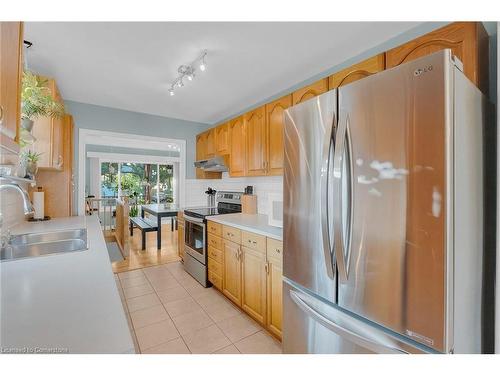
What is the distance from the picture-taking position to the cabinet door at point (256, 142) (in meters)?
2.56

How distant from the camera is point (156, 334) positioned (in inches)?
76.1

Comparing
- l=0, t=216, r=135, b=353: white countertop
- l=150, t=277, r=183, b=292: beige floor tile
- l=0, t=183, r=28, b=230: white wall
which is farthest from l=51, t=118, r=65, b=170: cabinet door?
l=150, t=277, r=183, b=292: beige floor tile

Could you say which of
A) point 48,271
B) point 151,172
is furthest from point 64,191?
point 151,172

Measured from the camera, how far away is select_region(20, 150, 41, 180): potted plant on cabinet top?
1.89m

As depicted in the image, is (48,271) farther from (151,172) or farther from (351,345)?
(151,172)

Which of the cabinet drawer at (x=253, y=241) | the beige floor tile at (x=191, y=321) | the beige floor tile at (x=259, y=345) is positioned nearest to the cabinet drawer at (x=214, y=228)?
the cabinet drawer at (x=253, y=241)

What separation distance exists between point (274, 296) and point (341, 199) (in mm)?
1142

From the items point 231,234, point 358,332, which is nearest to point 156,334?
point 231,234

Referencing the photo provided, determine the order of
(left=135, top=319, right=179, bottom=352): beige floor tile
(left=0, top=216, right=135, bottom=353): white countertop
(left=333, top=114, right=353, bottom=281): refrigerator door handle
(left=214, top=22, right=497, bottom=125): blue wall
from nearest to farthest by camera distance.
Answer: (left=0, top=216, right=135, bottom=353): white countertop, (left=333, top=114, right=353, bottom=281): refrigerator door handle, (left=214, top=22, right=497, bottom=125): blue wall, (left=135, top=319, right=179, bottom=352): beige floor tile

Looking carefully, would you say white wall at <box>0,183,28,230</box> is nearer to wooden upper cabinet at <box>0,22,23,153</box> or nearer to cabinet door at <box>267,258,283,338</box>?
wooden upper cabinet at <box>0,22,23,153</box>

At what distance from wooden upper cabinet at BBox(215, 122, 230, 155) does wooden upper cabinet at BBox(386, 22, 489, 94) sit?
2283 millimetres

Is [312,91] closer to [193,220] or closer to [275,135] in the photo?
[275,135]

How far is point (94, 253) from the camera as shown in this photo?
1316 millimetres

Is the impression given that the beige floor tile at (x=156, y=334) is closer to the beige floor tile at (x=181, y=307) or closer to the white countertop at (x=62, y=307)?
the beige floor tile at (x=181, y=307)
